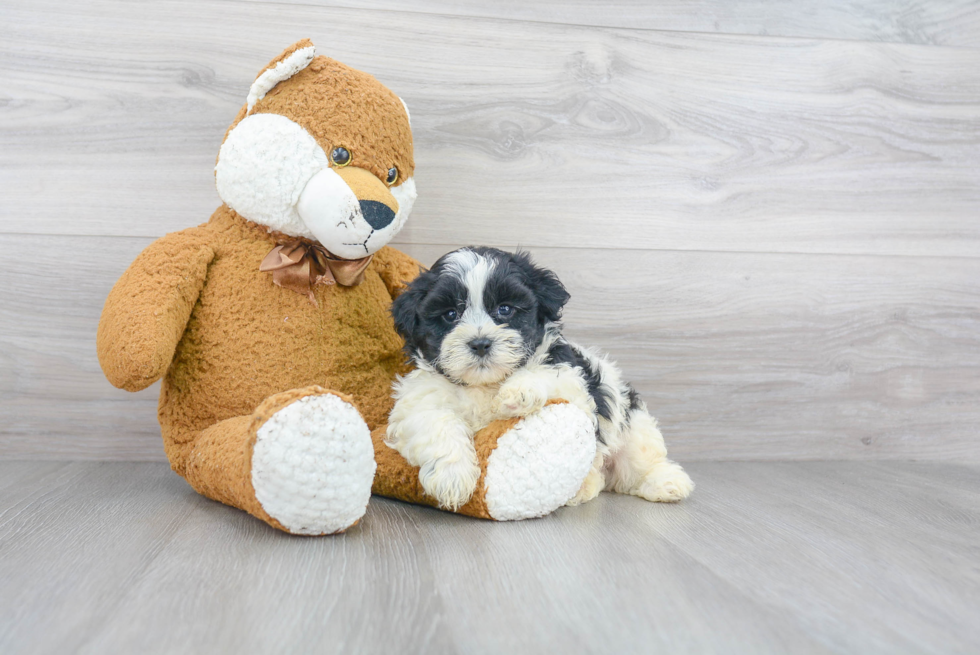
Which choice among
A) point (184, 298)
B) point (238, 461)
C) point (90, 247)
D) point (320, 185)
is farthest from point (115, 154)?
point (238, 461)

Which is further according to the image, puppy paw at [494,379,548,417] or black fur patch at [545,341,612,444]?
black fur patch at [545,341,612,444]

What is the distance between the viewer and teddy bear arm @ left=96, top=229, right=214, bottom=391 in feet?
Answer: 3.58

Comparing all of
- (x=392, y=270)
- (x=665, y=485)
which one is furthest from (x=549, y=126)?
(x=665, y=485)

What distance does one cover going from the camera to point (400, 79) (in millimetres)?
1566

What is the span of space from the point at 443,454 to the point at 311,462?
0.22 m

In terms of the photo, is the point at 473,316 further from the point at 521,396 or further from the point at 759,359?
the point at 759,359

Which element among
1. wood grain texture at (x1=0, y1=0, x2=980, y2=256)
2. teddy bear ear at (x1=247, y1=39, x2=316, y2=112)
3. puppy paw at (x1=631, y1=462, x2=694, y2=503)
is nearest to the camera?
teddy bear ear at (x1=247, y1=39, x2=316, y2=112)

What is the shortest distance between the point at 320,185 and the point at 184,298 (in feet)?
0.99

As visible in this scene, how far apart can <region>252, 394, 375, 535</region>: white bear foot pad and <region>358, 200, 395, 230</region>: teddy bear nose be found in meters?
0.34

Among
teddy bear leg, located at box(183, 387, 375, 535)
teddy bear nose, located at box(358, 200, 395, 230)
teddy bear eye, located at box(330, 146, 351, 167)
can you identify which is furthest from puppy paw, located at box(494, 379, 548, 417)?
teddy bear eye, located at box(330, 146, 351, 167)

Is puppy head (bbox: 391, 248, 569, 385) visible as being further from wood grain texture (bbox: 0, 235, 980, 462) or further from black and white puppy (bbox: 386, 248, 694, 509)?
wood grain texture (bbox: 0, 235, 980, 462)

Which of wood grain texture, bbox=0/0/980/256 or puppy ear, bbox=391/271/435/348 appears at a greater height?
wood grain texture, bbox=0/0/980/256

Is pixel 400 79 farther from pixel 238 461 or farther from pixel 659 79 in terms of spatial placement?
pixel 238 461

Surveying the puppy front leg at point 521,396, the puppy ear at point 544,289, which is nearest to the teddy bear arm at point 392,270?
the puppy ear at point 544,289
